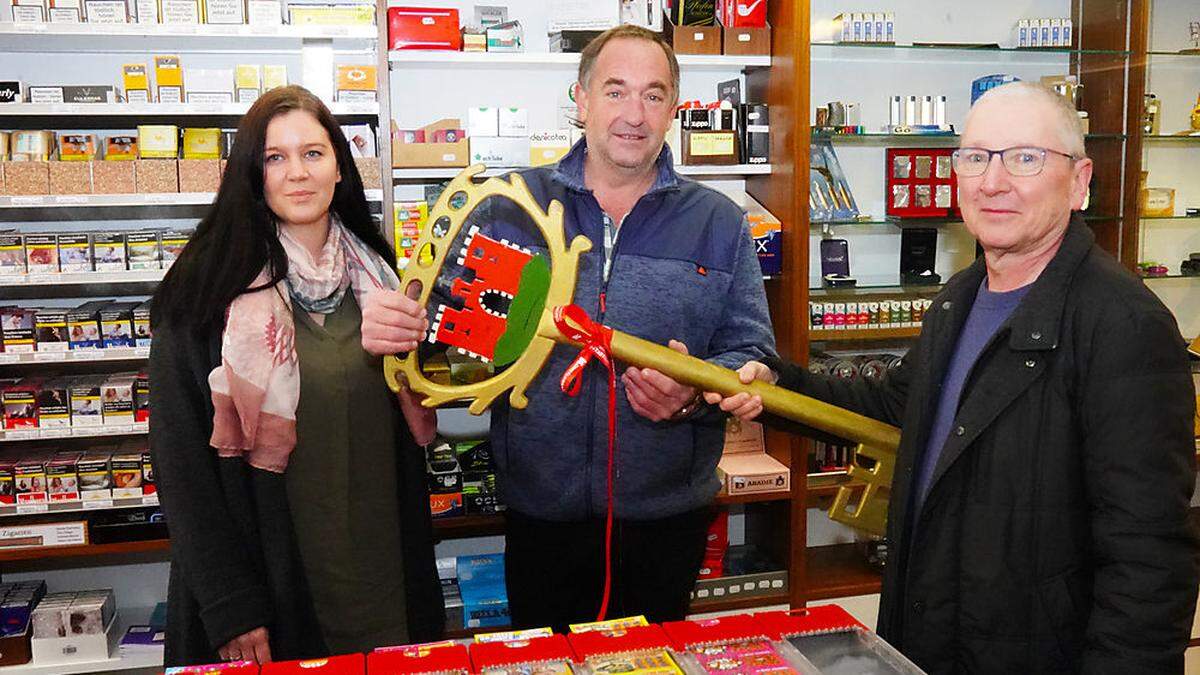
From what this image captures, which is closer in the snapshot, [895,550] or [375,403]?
[895,550]

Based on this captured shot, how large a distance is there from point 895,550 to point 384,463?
986mm

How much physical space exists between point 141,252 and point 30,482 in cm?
82

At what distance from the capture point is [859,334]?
3.56m

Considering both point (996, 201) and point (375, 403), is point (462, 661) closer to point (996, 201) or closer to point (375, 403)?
point (375, 403)

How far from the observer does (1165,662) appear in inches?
53.2

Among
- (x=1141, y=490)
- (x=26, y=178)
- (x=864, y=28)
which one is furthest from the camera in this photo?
(x=864, y=28)

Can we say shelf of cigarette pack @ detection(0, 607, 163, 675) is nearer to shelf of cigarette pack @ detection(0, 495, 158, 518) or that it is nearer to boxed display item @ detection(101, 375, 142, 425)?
shelf of cigarette pack @ detection(0, 495, 158, 518)

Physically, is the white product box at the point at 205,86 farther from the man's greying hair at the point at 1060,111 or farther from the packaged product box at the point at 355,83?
the man's greying hair at the point at 1060,111

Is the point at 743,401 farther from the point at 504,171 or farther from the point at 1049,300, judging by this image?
the point at 504,171

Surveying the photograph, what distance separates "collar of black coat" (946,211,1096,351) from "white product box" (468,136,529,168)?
A: 1.97 meters

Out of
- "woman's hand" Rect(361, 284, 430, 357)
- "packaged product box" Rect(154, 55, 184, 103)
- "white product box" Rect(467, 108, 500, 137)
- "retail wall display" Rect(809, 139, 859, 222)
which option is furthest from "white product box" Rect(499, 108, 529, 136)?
"woman's hand" Rect(361, 284, 430, 357)

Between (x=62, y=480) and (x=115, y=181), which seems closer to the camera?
(x=115, y=181)

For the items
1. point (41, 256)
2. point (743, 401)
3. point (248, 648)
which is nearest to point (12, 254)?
point (41, 256)

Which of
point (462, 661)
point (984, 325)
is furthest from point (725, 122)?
point (462, 661)
